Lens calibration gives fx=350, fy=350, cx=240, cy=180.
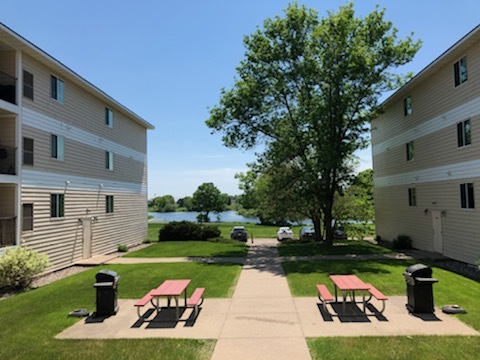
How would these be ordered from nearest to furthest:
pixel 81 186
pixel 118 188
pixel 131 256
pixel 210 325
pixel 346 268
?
pixel 210 325
pixel 346 268
pixel 81 186
pixel 131 256
pixel 118 188

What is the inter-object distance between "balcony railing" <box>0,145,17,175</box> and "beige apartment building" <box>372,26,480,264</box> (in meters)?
19.4

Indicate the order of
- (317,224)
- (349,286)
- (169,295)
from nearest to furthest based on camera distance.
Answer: (169,295) → (349,286) → (317,224)

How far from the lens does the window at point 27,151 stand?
14.8 metres

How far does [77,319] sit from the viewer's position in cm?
876

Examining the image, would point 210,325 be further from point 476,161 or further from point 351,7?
point 351,7

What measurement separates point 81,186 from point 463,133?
781 inches

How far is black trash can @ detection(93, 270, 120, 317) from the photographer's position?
898 cm

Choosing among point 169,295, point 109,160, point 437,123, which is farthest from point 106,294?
point 437,123

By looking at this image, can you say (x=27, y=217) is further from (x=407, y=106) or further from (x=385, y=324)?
(x=407, y=106)

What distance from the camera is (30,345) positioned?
23.6 ft

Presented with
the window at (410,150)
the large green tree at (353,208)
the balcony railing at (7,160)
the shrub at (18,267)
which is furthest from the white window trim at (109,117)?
the window at (410,150)

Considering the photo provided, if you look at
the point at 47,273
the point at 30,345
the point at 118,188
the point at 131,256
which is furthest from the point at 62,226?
the point at 30,345

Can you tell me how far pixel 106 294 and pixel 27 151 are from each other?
30.3ft

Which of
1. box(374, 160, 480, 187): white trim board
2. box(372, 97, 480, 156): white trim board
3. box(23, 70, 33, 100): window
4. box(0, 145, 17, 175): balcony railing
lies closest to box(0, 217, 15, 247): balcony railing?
box(0, 145, 17, 175): balcony railing
